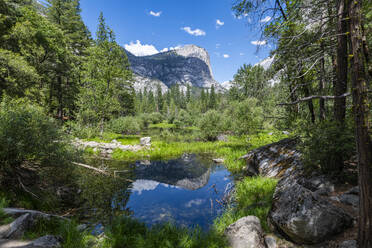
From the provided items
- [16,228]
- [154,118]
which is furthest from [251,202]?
[154,118]

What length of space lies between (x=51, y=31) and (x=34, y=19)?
5.80ft

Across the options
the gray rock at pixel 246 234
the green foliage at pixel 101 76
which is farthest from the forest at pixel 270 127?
the green foliage at pixel 101 76

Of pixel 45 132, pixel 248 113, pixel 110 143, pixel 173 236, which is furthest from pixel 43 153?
pixel 248 113

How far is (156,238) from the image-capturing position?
4164 mm

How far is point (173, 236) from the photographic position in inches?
171

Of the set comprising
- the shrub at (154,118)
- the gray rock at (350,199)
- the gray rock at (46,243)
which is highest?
the shrub at (154,118)

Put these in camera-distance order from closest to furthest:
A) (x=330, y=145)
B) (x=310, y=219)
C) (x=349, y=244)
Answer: (x=349, y=244), (x=310, y=219), (x=330, y=145)

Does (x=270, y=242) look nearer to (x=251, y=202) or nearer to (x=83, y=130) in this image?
(x=251, y=202)

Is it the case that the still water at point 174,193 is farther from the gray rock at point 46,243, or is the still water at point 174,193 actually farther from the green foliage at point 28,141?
the green foliage at point 28,141

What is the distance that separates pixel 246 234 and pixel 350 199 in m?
2.46

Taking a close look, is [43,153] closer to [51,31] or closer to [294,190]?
[294,190]

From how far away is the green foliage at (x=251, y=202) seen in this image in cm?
509

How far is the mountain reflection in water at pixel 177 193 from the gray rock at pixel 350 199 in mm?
4035

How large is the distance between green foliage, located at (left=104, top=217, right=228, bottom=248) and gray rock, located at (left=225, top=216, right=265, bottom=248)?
0.79 ft
